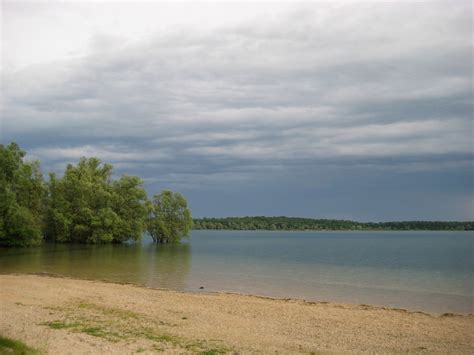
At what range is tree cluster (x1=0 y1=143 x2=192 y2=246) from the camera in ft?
209

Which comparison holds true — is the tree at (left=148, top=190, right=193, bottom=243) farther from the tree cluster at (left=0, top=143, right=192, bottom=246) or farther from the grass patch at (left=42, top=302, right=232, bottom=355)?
the grass patch at (left=42, top=302, right=232, bottom=355)

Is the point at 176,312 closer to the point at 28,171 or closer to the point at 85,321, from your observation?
the point at 85,321

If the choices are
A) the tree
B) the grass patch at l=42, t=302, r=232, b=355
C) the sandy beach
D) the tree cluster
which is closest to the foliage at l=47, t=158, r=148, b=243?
the tree cluster

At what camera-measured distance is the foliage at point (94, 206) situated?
256ft

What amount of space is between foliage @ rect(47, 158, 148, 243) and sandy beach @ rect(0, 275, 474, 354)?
55608 mm

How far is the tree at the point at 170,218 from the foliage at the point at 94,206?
4.70 metres

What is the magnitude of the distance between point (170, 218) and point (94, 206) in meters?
16.8

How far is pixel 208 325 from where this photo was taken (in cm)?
1689

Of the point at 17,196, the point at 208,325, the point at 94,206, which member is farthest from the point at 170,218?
the point at 208,325

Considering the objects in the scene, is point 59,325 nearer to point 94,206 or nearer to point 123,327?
point 123,327

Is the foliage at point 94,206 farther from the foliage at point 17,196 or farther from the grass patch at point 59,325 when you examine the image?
the grass patch at point 59,325

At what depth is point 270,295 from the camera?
26.8m

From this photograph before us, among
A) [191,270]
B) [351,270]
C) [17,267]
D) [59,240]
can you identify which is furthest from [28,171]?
[351,270]

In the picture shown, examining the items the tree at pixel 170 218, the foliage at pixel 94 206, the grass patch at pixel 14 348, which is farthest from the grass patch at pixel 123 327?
the tree at pixel 170 218
